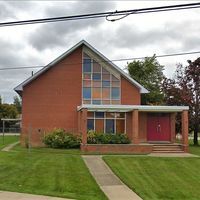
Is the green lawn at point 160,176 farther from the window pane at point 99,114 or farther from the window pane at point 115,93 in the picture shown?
the window pane at point 115,93

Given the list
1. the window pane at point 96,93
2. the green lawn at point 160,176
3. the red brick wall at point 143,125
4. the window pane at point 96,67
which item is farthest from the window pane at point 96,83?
the green lawn at point 160,176

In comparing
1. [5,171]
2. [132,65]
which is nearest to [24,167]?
[5,171]

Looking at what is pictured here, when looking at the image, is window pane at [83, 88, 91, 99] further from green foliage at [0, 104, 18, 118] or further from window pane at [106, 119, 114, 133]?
green foliage at [0, 104, 18, 118]

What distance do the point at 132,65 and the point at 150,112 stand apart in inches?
883

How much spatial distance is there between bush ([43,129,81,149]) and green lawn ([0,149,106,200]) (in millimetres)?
7570

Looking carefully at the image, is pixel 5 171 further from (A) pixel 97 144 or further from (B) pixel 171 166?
(A) pixel 97 144

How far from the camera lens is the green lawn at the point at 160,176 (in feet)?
48.1

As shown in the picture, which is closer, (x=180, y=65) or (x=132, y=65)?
(x=180, y=65)

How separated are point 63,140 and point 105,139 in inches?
121

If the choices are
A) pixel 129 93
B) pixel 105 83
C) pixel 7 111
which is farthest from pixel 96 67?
pixel 7 111

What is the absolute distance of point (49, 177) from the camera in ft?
56.1

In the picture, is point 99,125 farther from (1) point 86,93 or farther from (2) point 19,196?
(2) point 19,196

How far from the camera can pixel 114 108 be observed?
103 ft

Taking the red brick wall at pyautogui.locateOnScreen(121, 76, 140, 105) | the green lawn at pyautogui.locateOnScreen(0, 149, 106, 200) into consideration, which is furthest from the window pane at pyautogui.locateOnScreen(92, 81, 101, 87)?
the green lawn at pyautogui.locateOnScreen(0, 149, 106, 200)
